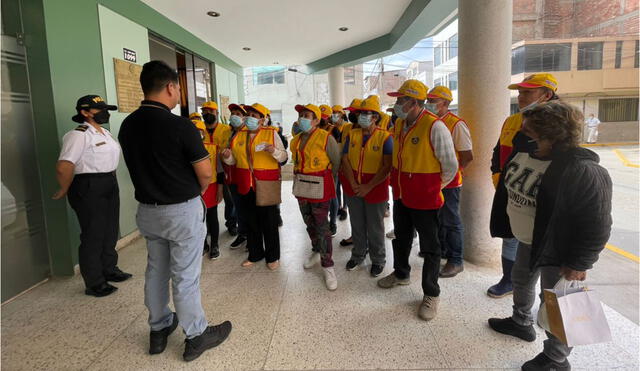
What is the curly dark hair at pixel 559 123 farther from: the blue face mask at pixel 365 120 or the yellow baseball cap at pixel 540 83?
the blue face mask at pixel 365 120

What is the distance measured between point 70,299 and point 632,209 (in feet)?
26.3

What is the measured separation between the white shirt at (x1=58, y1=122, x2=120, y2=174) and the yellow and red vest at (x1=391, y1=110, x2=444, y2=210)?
2.42 meters

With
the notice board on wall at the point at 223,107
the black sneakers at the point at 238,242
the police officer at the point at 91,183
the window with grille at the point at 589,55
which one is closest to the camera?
the police officer at the point at 91,183

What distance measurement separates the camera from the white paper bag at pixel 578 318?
4.67ft

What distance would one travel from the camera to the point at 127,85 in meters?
4.07

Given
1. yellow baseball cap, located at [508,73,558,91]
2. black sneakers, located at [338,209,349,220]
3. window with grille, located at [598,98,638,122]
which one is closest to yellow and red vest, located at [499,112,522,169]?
yellow baseball cap, located at [508,73,558,91]

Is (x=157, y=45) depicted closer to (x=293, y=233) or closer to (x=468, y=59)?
(x=293, y=233)

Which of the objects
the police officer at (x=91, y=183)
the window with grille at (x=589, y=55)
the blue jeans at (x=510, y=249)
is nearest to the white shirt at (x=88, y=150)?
the police officer at (x=91, y=183)

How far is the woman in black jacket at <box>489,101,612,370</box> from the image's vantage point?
1402 mm

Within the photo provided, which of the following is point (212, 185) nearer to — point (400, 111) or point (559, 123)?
point (400, 111)

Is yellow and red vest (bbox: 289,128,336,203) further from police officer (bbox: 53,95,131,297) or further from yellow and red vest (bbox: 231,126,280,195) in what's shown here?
police officer (bbox: 53,95,131,297)

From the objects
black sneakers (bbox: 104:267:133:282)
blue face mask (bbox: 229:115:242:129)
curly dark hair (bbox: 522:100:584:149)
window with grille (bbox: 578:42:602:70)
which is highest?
window with grille (bbox: 578:42:602:70)

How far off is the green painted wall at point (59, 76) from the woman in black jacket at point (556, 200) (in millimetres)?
3688

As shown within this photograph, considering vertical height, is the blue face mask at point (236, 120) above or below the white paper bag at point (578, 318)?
above
